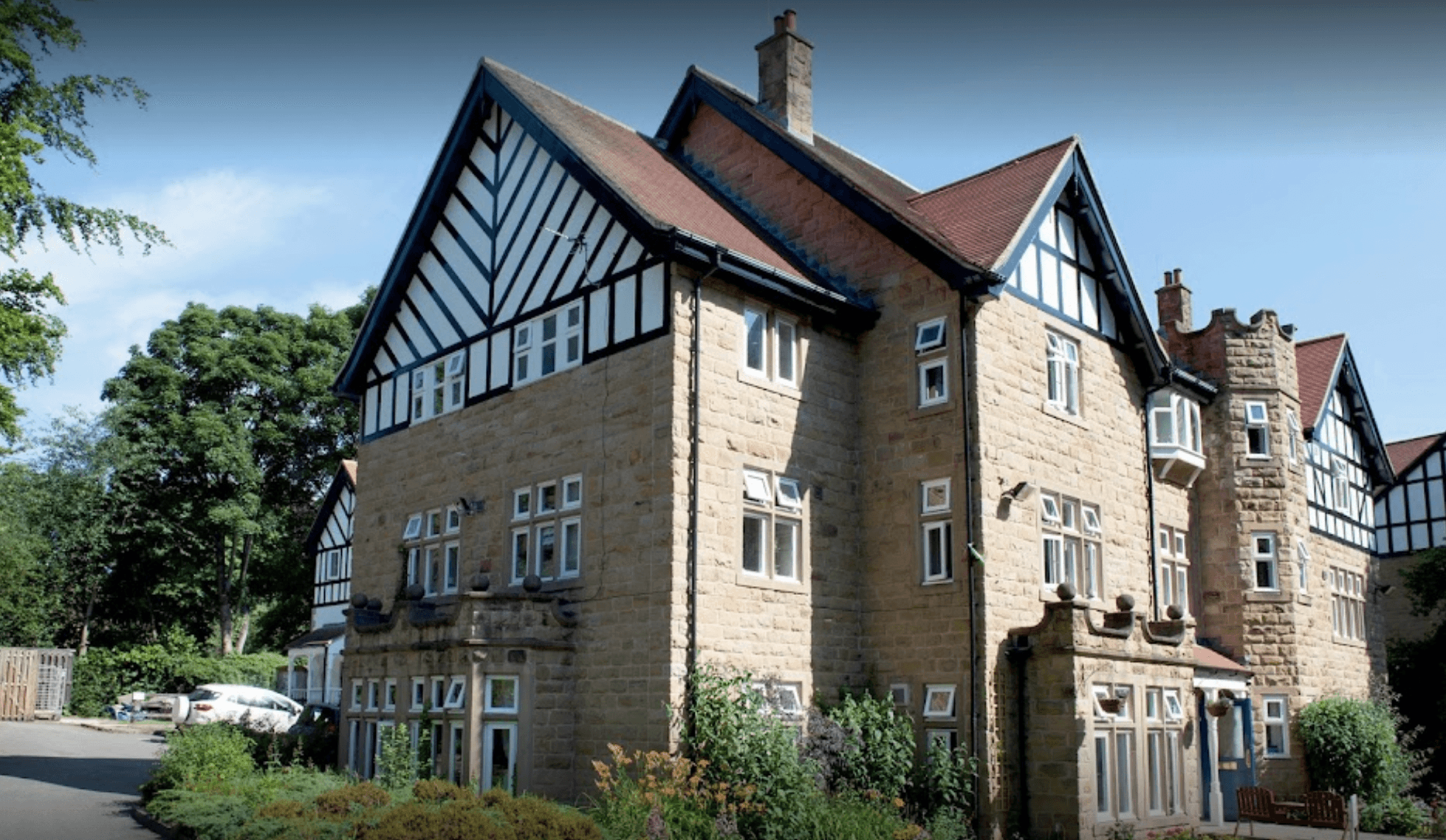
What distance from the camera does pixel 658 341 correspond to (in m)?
17.5

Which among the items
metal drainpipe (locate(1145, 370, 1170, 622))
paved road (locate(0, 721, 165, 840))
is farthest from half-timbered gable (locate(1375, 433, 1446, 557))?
paved road (locate(0, 721, 165, 840))

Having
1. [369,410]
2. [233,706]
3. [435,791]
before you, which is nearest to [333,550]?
[233,706]

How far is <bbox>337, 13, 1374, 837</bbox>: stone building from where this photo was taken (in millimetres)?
17234

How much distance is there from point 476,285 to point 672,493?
23.6 ft

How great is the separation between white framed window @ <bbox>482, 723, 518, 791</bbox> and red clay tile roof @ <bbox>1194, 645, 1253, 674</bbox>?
39.0 ft

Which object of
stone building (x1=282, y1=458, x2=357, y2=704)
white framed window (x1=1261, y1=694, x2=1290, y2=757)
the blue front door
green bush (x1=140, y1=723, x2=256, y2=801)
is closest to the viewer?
green bush (x1=140, y1=723, x2=256, y2=801)

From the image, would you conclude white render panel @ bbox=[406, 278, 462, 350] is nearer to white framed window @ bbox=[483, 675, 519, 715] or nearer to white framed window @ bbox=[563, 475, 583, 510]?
white framed window @ bbox=[563, 475, 583, 510]

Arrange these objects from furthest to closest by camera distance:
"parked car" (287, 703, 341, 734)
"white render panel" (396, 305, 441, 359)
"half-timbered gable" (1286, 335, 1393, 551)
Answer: "half-timbered gable" (1286, 335, 1393, 551) → "white render panel" (396, 305, 441, 359) → "parked car" (287, 703, 341, 734)

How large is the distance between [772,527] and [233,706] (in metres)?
21.2

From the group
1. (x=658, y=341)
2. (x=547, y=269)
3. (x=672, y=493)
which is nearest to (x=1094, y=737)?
(x=672, y=493)

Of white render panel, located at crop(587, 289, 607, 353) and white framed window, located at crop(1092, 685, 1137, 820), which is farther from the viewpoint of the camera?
white render panel, located at crop(587, 289, 607, 353)

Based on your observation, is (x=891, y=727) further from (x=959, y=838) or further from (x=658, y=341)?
(x=658, y=341)

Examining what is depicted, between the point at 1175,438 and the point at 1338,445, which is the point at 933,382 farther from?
the point at 1338,445

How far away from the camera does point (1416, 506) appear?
38.9m
